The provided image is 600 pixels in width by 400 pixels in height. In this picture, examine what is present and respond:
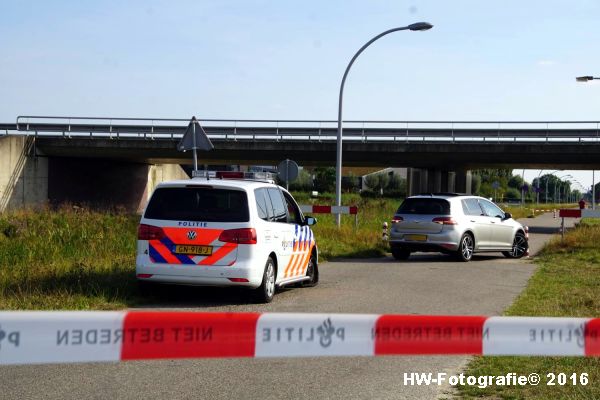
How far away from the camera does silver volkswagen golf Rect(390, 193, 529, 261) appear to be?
774 inches

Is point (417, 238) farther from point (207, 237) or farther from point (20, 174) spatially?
point (20, 174)

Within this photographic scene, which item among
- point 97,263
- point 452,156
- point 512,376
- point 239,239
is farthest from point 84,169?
point 512,376

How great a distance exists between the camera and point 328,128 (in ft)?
152

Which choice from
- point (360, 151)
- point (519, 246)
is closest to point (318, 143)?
point (360, 151)

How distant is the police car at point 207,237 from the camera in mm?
11172

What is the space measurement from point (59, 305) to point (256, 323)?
21.7ft

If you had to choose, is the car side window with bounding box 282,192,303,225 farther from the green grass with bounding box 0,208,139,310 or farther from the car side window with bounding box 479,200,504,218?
the car side window with bounding box 479,200,504,218

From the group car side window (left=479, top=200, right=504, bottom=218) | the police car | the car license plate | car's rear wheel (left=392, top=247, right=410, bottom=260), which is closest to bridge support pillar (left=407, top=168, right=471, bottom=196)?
car side window (left=479, top=200, right=504, bottom=218)

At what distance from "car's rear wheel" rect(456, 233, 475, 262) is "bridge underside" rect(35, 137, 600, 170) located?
26.0 m

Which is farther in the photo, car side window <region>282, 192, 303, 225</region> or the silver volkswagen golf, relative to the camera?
the silver volkswagen golf

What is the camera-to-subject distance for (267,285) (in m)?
11.7

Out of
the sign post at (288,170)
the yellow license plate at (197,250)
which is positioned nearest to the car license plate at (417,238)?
the sign post at (288,170)

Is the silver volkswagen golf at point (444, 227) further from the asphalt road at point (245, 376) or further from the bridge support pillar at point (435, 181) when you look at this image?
the bridge support pillar at point (435, 181)

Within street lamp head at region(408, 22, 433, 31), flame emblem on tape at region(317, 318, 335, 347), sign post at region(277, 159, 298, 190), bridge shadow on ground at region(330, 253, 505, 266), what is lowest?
bridge shadow on ground at region(330, 253, 505, 266)
